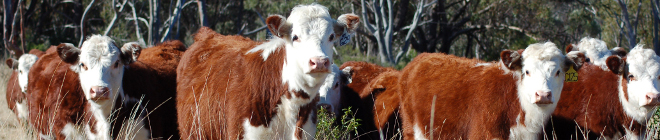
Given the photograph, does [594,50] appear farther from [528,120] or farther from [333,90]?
[333,90]

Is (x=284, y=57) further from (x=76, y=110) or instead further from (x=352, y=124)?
(x=76, y=110)


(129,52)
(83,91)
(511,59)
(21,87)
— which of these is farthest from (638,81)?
(21,87)

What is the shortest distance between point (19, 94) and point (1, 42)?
48.0 ft

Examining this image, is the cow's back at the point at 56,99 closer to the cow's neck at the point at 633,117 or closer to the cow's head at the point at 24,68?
the cow's head at the point at 24,68

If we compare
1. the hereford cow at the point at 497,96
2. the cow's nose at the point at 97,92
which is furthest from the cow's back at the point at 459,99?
the cow's nose at the point at 97,92

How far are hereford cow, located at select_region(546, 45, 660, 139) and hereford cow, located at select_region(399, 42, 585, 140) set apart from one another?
0.77 meters

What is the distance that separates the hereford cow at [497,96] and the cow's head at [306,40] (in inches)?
45.3

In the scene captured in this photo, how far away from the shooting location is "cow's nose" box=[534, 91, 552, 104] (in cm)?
513

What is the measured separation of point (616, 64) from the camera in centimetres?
616

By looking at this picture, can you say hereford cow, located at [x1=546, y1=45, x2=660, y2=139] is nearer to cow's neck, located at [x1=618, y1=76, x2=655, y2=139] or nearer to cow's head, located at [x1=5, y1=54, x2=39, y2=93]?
cow's neck, located at [x1=618, y1=76, x2=655, y2=139]

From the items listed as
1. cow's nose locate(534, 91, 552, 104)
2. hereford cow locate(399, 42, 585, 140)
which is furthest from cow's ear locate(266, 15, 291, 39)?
cow's nose locate(534, 91, 552, 104)

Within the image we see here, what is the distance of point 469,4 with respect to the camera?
22625 millimetres

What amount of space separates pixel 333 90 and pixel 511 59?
2.66 m

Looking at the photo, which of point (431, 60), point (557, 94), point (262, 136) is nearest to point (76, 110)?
point (262, 136)
